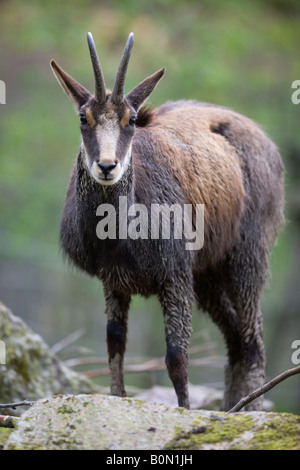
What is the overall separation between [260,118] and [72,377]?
28.4 ft

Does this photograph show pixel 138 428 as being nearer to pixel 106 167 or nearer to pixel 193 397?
pixel 106 167

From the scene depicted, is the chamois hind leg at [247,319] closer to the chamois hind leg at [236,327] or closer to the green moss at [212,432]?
the chamois hind leg at [236,327]

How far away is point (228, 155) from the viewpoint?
22.0 feet

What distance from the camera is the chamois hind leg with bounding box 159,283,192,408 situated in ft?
19.3

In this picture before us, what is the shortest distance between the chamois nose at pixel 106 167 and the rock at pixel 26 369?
209cm

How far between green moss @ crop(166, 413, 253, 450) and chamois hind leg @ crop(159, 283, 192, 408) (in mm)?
1835

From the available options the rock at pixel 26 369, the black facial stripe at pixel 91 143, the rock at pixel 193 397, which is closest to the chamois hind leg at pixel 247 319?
the rock at pixel 193 397

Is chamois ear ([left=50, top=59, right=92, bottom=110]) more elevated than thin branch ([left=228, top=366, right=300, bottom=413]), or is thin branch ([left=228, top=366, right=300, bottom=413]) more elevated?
chamois ear ([left=50, top=59, right=92, bottom=110])

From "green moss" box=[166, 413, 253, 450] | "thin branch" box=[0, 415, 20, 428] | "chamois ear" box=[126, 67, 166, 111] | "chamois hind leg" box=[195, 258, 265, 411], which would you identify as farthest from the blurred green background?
"green moss" box=[166, 413, 253, 450]

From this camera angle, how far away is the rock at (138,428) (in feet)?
12.4

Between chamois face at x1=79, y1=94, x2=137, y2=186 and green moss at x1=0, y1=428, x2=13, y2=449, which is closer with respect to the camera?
green moss at x1=0, y1=428, x2=13, y2=449

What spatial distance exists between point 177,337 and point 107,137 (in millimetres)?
1741

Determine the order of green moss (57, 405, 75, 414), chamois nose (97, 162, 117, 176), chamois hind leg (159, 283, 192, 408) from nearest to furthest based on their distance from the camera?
green moss (57, 405, 75, 414)
chamois nose (97, 162, 117, 176)
chamois hind leg (159, 283, 192, 408)

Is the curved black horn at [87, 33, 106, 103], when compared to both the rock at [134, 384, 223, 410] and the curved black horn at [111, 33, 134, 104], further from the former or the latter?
the rock at [134, 384, 223, 410]
